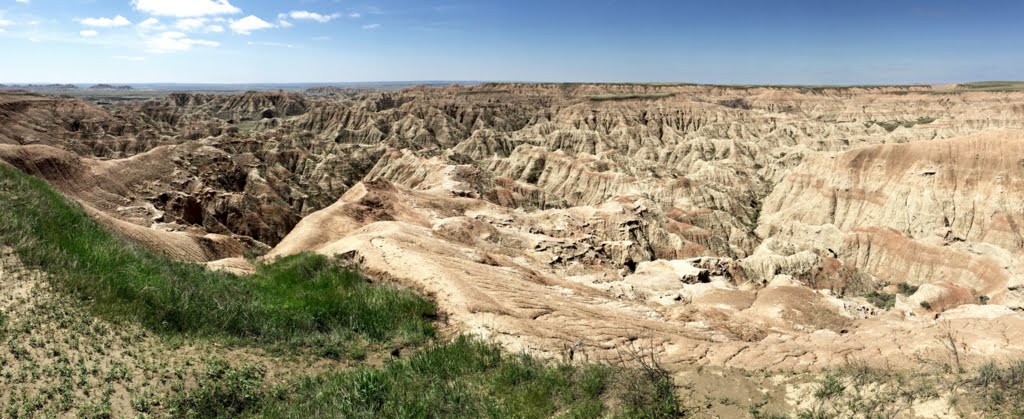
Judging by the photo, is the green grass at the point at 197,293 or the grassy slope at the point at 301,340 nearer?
the grassy slope at the point at 301,340

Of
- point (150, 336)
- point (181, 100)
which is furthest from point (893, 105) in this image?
point (181, 100)

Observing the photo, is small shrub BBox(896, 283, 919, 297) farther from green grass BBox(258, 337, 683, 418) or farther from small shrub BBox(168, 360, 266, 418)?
small shrub BBox(168, 360, 266, 418)

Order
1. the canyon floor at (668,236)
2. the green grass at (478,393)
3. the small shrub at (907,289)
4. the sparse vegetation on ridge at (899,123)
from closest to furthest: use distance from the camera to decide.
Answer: the green grass at (478,393)
the canyon floor at (668,236)
the small shrub at (907,289)
the sparse vegetation on ridge at (899,123)

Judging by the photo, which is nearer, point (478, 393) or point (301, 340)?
point (478, 393)

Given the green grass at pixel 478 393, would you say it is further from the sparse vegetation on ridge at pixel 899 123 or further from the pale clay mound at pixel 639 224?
the sparse vegetation on ridge at pixel 899 123

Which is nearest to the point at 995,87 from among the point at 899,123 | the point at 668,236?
the point at 899,123

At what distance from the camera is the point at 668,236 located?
123 ft

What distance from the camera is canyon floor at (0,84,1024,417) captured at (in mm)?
10227

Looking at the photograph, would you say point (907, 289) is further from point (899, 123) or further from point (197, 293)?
point (899, 123)

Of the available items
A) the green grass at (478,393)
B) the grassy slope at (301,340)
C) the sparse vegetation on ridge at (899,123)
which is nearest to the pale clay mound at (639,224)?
the grassy slope at (301,340)

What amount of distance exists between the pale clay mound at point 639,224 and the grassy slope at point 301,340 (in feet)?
7.41

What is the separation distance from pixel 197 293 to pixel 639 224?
105 feet

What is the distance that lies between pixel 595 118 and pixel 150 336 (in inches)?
4647

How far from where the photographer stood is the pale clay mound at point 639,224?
13.5 m
